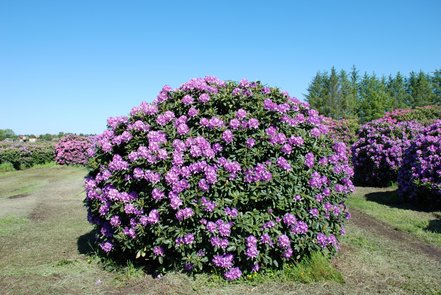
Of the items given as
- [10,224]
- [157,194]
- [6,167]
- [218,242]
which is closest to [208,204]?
[218,242]

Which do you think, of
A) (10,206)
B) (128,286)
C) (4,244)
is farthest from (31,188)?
(128,286)

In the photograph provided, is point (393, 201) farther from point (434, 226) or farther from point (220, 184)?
point (220, 184)

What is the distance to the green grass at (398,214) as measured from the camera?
6.93 meters

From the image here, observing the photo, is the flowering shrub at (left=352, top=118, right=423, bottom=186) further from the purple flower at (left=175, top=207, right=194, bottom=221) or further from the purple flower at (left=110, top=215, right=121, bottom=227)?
the purple flower at (left=110, top=215, right=121, bottom=227)

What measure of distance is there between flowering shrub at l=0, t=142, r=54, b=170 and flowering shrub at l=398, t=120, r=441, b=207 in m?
21.6

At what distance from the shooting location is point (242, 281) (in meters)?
4.63

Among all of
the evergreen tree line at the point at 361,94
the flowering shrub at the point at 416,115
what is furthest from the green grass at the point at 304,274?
the evergreen tree line at the point at 361,94

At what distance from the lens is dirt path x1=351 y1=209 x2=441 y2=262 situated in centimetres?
586

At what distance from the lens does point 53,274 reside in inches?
197

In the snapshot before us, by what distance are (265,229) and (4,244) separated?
15.9ft

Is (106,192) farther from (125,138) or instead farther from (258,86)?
(258,86)

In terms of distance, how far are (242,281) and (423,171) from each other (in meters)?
6.36

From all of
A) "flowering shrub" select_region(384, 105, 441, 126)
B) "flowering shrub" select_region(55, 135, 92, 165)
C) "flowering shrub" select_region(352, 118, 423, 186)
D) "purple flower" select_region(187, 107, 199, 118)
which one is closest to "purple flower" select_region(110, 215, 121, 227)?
"purple flower" select_region(187, 107, 199, 118)

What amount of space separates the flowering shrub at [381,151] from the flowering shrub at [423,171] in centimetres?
207
